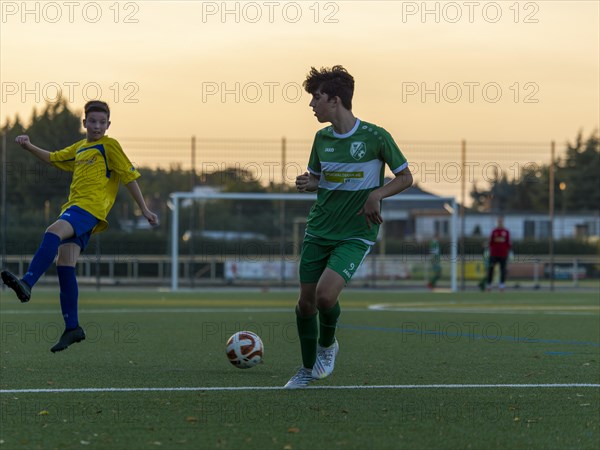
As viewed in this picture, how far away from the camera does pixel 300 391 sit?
670 centimetres

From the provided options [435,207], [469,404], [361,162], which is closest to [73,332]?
[361,162]

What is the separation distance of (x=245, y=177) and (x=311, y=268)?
2122 centimetres

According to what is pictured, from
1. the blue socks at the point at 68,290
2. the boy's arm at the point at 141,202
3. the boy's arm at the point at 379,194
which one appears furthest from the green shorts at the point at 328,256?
the blue socks at the point at 68,290

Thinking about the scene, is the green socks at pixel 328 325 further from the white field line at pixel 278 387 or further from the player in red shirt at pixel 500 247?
the player in red shirt at pixel 500 247

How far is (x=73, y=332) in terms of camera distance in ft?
23.9

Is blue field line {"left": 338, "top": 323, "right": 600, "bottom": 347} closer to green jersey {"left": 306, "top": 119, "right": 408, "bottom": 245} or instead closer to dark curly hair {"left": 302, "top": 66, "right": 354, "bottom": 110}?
green jersey {"left": 306, "top": 119, "right": 408, "bottom": 245}

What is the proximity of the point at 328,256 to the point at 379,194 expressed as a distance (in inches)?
25.2

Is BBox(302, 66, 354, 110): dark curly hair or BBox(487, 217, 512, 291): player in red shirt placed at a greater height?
BBox(302, 66, 354, 110): dark curly hair

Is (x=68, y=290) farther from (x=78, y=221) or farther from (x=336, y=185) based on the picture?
(x=336, y=185)

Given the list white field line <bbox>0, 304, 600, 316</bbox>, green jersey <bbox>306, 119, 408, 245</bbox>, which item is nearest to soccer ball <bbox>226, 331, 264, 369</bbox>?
green jersey <bbox>306, 119, 408, 245</bbox>

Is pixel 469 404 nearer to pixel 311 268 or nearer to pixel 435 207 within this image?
pixel 311 268

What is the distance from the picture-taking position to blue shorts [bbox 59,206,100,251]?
7465 mm

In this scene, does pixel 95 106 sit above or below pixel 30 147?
above

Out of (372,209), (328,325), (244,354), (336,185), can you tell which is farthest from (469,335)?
(372,209)
